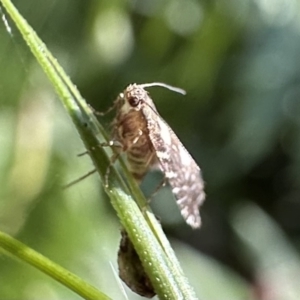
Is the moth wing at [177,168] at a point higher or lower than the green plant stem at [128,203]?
lower

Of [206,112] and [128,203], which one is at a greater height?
[128,203]

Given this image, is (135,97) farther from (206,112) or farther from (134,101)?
(206,112)

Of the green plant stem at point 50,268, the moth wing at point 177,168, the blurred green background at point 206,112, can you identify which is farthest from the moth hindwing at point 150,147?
the green plant stem at point 50,268

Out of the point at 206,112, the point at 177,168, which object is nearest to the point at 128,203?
the point at 177,168

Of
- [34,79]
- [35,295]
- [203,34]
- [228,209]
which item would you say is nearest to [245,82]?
[203,34]

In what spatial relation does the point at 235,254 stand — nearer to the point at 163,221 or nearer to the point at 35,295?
the point at 163,221

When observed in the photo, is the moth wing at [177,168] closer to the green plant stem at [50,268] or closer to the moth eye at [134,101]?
the moth eye at [134,101]
